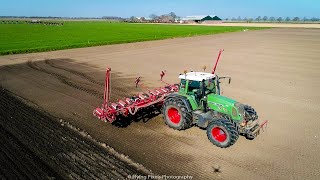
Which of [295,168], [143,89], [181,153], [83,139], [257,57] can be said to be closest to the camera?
[295,168]

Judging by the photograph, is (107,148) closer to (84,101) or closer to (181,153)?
(181,153)

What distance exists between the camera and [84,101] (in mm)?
13492

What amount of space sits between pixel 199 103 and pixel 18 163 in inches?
225

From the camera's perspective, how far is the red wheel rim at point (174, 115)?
10184 millimetres

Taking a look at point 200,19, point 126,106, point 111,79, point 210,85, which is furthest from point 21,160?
point 200,19

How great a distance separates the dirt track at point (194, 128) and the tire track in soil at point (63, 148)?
0.63m

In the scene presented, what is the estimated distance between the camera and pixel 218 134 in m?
9.05

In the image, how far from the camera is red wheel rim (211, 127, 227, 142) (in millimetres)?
8969

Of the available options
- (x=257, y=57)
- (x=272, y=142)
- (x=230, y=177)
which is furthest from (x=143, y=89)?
(x=257, y=57)

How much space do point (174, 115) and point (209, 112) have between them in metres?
1.29

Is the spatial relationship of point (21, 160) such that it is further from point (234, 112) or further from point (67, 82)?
point (67, 82)

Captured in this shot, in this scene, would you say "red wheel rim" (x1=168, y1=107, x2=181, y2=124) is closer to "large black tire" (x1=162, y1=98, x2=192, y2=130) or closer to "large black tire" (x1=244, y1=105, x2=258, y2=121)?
"large black tire" (x1=162, y1=98, x2=192, y2=130)

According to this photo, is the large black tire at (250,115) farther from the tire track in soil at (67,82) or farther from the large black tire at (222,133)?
the tire track in soil at (67,82)

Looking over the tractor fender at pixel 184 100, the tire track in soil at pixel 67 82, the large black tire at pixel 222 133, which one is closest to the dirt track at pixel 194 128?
the tire track in soil at pixel 67 82
